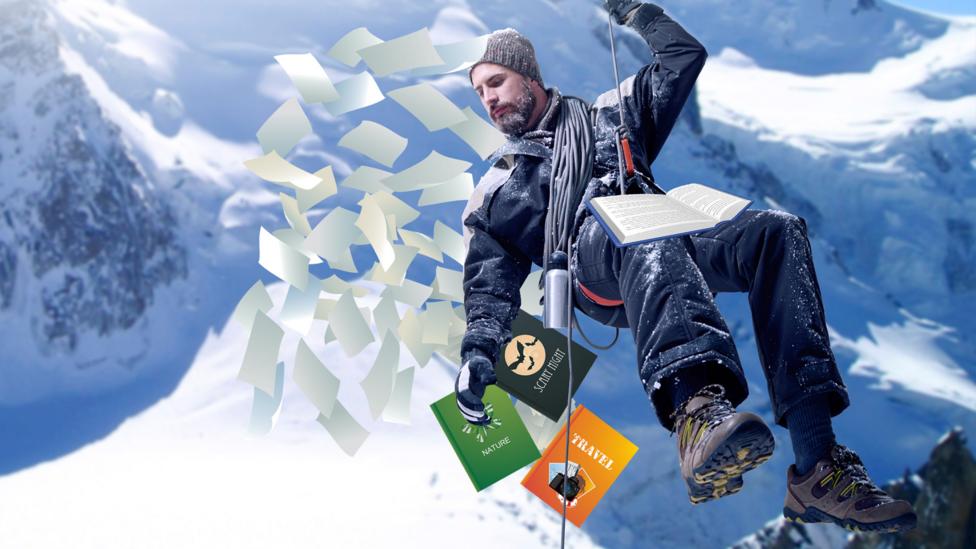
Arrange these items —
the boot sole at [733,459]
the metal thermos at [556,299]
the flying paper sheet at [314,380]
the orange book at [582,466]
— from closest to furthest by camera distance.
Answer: the boot sole at [733,459] < the metal thermos at [556,299] < the orange book at [582,466] < the flying paper sheet at [314,380]

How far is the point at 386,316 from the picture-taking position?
2.17m

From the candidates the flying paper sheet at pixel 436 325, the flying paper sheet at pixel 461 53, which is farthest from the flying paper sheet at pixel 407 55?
the flying paper sheet at pixel 436 325

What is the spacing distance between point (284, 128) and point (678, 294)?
43.1 inches

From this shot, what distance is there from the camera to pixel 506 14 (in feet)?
48.4

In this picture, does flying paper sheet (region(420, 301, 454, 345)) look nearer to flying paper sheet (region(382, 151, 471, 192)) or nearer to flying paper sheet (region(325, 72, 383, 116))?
flying paper sheet (region(382, 151, 471, 192))

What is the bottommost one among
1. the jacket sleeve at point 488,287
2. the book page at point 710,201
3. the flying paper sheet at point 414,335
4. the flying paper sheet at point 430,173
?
the flying paper sheet at point 414,335

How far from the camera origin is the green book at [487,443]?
1836 millimetres

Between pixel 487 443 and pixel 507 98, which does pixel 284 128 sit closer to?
pixel 507 98

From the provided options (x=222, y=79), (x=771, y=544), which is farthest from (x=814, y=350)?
(x=222, y=79)

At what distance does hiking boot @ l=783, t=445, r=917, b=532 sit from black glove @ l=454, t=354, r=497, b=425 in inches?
22.2

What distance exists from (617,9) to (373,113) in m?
8.73

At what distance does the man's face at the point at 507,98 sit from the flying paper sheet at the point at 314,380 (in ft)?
2.34

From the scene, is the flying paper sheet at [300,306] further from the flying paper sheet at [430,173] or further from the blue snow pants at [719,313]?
the blue snow pants at [719,313]

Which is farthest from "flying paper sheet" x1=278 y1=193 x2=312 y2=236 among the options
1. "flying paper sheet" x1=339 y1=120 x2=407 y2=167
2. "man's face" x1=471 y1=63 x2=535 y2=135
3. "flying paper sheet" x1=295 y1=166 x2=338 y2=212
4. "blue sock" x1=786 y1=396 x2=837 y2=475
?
"blue sock" x1=786 y1=396 x2=837 y2=475
